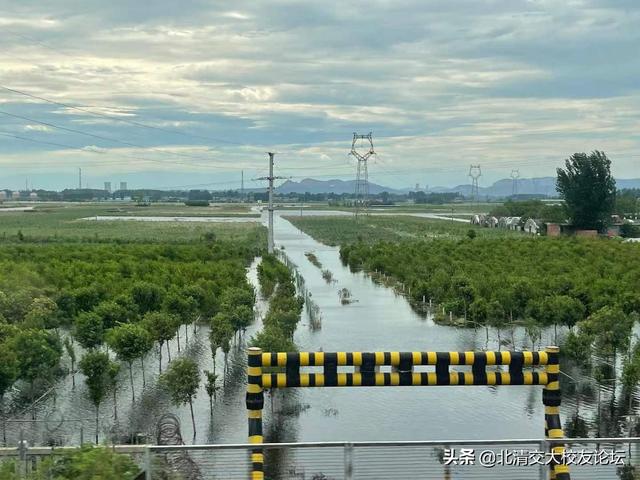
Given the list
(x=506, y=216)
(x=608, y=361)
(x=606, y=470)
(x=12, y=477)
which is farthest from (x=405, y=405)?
(x=506, y=216)

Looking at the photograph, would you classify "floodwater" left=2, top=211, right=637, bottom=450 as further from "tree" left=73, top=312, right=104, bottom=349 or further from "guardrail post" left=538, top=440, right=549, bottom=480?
"guardrail post" left=538, top=440, right=549, bottom=480

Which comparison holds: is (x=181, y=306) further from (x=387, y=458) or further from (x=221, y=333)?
(x=387, y=458)

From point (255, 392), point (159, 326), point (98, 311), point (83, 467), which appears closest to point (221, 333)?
point (159, 326)

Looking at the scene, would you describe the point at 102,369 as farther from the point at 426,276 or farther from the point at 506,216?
the point at 506,216

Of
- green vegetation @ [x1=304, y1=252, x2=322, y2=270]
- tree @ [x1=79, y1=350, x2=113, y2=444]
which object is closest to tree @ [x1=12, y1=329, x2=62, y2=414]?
tree @ [x1=79, y1=350, x2=113, y2=444]

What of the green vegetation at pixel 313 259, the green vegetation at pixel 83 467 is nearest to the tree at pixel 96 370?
the green vegetation at pixel 83 467

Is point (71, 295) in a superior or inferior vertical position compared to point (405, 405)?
superior

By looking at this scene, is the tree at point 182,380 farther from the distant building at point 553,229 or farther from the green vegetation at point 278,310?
the distant building at point 553,229
